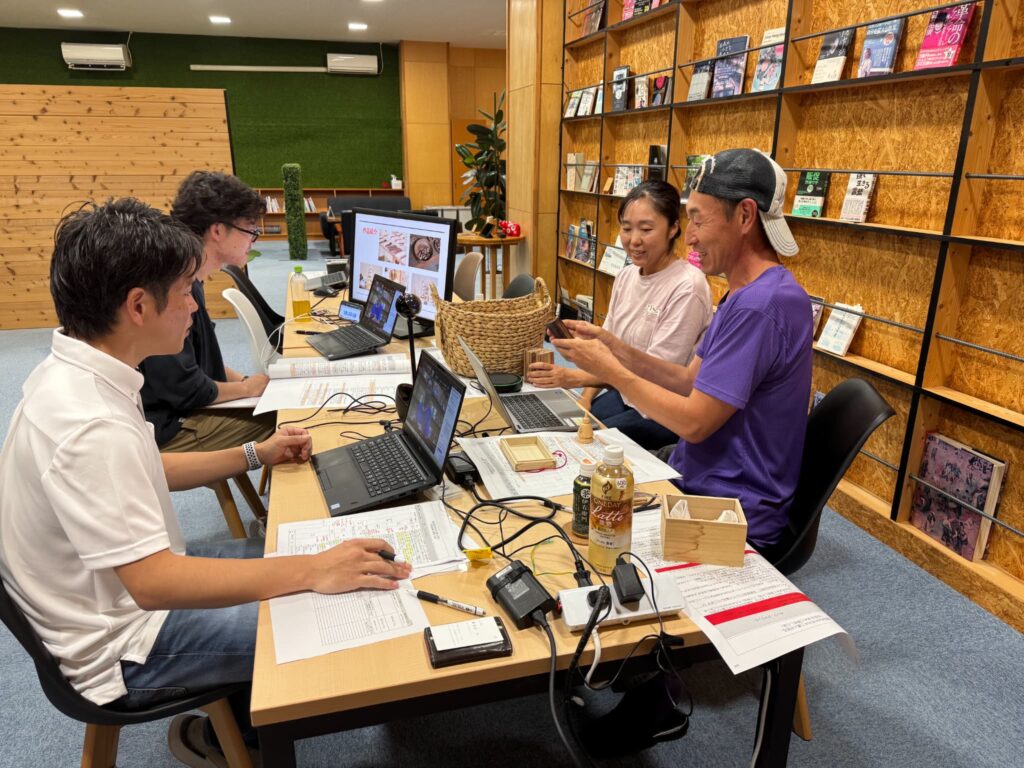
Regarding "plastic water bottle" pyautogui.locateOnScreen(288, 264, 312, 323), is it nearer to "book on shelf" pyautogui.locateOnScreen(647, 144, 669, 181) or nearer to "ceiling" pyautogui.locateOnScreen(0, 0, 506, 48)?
"book on shelf" pyautogui.locateOnScreen(647, 144, 669, 181)

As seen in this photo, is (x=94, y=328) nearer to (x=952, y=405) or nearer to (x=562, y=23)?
(x=952, y=405)

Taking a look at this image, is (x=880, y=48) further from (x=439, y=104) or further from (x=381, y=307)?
(x=439, y=104)

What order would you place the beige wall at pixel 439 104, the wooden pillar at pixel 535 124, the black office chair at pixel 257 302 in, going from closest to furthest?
the black office chair at pixel 257 302, the wooden pillar at pixel 535 124, the beige wall at pixel 439 104

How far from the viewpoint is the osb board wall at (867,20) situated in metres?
2.27

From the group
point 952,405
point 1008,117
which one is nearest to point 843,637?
point 952,405

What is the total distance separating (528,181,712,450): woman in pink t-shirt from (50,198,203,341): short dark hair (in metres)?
1.19

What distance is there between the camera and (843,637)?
106 cm

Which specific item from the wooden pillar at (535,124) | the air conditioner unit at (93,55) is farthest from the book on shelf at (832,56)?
the air conditioner unit at (93,55)

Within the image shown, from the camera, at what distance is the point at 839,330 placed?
2.88 metres

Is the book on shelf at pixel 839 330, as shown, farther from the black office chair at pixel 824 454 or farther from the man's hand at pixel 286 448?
the man's hand at pixel 286 448

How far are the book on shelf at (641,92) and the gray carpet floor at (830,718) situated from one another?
327 cm

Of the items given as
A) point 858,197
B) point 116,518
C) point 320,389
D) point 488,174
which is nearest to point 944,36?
point 858,197

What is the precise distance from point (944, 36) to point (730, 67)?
1.30m

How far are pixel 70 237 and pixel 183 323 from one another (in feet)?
0.76
